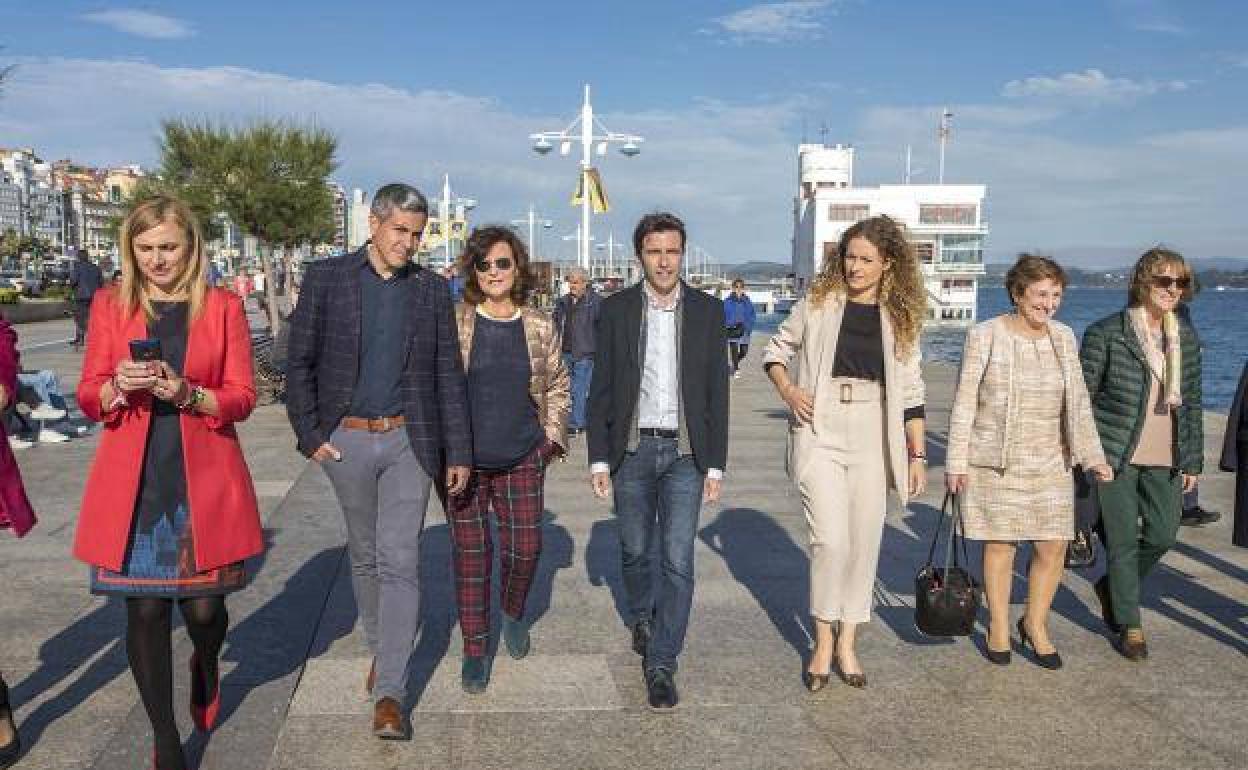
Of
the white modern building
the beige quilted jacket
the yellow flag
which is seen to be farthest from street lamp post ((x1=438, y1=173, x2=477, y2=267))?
the white modern building

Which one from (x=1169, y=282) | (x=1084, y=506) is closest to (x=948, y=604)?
(x=1084, y=506)

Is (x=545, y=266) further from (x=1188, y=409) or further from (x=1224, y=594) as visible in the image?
(x=1224, y=594)

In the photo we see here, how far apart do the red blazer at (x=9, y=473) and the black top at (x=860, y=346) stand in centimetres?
288

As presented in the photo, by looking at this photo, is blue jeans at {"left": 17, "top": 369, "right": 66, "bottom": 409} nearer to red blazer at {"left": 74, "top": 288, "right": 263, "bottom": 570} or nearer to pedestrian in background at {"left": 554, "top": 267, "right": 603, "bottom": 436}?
pedestrian in background at {"left": 554, "top": 267, "right": 603, "bottom": 436}

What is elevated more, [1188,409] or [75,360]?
[1188,409]

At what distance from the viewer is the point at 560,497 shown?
8.43 m

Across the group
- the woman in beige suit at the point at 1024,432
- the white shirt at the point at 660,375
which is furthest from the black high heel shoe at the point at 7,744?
the woman in beige suit at the point at 1024,432

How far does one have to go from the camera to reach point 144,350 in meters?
3.18

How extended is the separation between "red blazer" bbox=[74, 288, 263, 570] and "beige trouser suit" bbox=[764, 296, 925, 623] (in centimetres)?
207

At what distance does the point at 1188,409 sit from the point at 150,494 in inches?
169

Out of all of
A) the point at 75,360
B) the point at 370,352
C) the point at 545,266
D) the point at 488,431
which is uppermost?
the point at 545,266

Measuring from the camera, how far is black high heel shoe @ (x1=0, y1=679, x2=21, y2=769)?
3529 mm

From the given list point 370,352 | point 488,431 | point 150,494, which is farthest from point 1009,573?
point 150,494

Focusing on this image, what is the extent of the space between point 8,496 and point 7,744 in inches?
30.7
